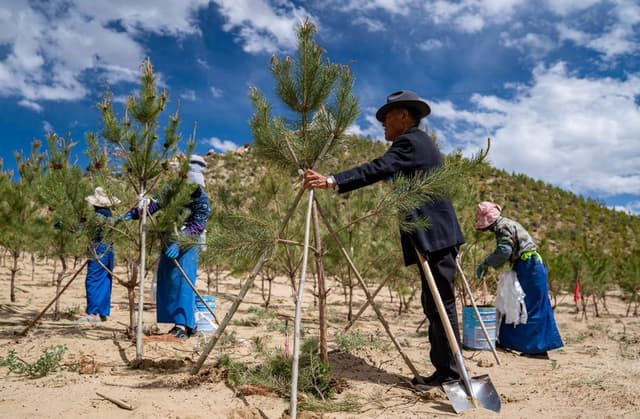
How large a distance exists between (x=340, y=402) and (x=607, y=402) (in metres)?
1.50

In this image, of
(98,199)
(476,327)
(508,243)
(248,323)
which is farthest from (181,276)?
(508,243)

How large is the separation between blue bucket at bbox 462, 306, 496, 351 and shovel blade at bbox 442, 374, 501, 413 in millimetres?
1677

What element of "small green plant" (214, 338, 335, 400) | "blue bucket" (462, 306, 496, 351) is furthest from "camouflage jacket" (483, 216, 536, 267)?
"small green plant" (214, 338, 335, 400)

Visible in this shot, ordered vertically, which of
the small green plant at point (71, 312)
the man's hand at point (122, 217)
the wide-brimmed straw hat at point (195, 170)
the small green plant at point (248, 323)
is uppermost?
the wide-brimmed straw hat at point (195, 170)

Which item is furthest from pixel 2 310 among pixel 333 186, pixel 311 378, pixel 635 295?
pixel 635 295

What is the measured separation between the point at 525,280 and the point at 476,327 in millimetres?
657

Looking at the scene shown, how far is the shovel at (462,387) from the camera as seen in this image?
98.5 inches

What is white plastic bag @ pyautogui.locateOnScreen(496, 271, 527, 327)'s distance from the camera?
4242 mm

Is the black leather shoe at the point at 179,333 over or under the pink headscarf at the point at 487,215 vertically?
under

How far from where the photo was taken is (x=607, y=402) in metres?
2.56

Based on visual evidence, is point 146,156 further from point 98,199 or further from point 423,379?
point 423,379

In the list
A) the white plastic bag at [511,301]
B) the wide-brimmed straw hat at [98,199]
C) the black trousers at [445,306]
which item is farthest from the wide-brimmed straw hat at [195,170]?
the white plastic bag at [511,301]

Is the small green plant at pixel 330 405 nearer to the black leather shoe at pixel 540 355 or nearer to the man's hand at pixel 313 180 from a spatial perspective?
the man's hand at pixel 313 180

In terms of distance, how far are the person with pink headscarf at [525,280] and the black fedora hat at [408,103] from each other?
5.41 feet
